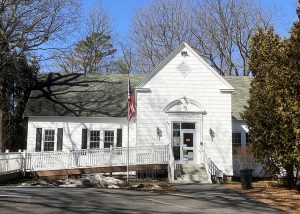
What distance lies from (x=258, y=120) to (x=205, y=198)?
18.2 feet

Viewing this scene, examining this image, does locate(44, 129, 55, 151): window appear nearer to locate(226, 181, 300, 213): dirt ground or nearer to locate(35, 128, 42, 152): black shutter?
locate(35, 128, 42, 152): black shutter

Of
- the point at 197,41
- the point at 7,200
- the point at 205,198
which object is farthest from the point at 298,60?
the point at 197,41

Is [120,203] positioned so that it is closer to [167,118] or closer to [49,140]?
[167,118]

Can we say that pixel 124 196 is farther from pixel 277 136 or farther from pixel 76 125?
pixel 76 125

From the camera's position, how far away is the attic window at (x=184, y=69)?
25750 mm

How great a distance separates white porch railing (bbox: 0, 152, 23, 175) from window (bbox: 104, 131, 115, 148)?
5.97m

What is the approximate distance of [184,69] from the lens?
2577 cm

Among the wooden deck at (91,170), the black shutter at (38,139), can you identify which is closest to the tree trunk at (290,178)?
the wooden deck at (91,170)

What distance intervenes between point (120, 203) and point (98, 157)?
37.2 ft

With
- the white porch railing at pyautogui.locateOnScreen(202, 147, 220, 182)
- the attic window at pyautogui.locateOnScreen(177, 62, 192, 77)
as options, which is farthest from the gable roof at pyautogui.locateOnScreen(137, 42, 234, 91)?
the white porch railing at pyautogui.locateOnScreen(202, 147, 220, 182)

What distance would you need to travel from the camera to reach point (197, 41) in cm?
4828

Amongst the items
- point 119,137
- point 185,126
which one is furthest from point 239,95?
point 119,137

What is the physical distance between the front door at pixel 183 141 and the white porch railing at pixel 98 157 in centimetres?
158

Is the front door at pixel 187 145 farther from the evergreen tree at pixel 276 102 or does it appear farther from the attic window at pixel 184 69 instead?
the evergreen tree at pixel 276 102
